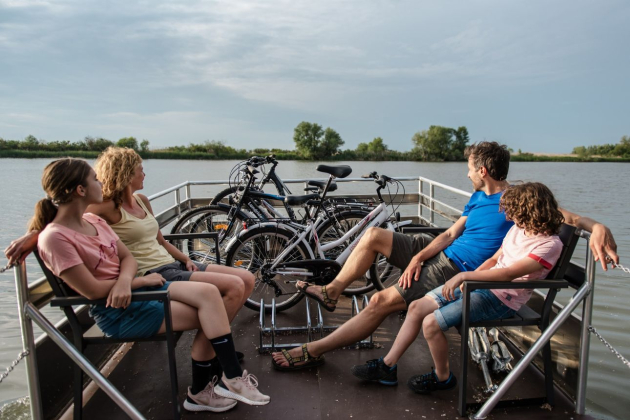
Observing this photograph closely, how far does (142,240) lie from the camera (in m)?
2.24

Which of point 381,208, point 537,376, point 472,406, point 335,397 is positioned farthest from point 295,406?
point 381,208

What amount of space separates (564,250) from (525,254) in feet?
0.50

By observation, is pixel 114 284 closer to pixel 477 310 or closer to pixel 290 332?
pixel 290 332

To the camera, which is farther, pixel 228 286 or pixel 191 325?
pixel 228 286

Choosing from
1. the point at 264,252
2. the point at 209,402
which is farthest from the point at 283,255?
the point at 209,402

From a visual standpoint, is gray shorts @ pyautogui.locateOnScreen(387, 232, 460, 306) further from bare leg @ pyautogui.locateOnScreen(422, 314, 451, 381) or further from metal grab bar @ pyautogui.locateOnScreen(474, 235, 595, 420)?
metal grab bar @ pyautogui.locateOnScreen(474, 235, 595, 420)

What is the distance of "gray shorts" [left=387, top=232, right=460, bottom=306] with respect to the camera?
7.57 ft

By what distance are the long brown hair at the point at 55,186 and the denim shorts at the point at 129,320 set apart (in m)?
0.38

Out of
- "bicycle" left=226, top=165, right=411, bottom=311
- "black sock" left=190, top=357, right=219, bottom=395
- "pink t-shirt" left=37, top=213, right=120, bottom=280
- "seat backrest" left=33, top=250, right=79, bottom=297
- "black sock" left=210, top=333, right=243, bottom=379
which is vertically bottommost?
"black sock" left=190, top=357, right=219, bottom=395

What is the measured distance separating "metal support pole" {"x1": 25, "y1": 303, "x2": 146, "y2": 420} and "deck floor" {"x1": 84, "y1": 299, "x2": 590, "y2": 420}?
0.96ft

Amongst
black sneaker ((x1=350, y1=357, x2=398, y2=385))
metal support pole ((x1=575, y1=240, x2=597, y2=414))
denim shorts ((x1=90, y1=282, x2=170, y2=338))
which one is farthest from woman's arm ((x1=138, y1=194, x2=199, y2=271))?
metal support pole ((x1=575, y1=240, x2=597, y2=414))

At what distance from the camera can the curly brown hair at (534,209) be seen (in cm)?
191

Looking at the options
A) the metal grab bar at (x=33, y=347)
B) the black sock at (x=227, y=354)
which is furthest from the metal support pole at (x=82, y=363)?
the black sock at (x=227, y=354)

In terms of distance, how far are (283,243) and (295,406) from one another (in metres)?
1.29
